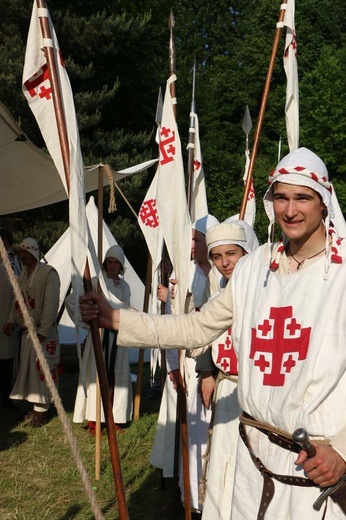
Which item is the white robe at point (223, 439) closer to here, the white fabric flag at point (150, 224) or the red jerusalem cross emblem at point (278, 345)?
the red jerusalem cross emblem at point (278, 345)

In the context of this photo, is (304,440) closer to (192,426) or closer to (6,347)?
(192,426)

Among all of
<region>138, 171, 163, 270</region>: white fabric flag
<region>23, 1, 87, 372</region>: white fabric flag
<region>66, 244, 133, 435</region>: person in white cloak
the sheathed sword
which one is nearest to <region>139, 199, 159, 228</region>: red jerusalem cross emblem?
<region>138, 171, 163, 270</region>: white fabric flag

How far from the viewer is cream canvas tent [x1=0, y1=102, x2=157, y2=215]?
5418 mm

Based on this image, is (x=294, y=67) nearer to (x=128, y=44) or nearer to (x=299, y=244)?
(x=299, y=244)

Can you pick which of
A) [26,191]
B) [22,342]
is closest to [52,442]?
[22,342]

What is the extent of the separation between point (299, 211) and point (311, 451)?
2.38 ft

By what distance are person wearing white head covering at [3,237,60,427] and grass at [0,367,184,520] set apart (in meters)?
0.25

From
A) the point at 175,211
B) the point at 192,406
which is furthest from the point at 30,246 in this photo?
the point at 175,211

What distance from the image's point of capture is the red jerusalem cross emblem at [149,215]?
561cm

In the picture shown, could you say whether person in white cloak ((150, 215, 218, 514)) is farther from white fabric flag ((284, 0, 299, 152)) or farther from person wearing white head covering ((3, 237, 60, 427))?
person wearing white head covering ((3, 237, 60, 427))

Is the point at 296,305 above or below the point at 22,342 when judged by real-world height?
above

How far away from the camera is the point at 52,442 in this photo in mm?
5992

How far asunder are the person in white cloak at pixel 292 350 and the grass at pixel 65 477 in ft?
6.55

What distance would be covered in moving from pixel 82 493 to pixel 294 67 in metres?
3.22
